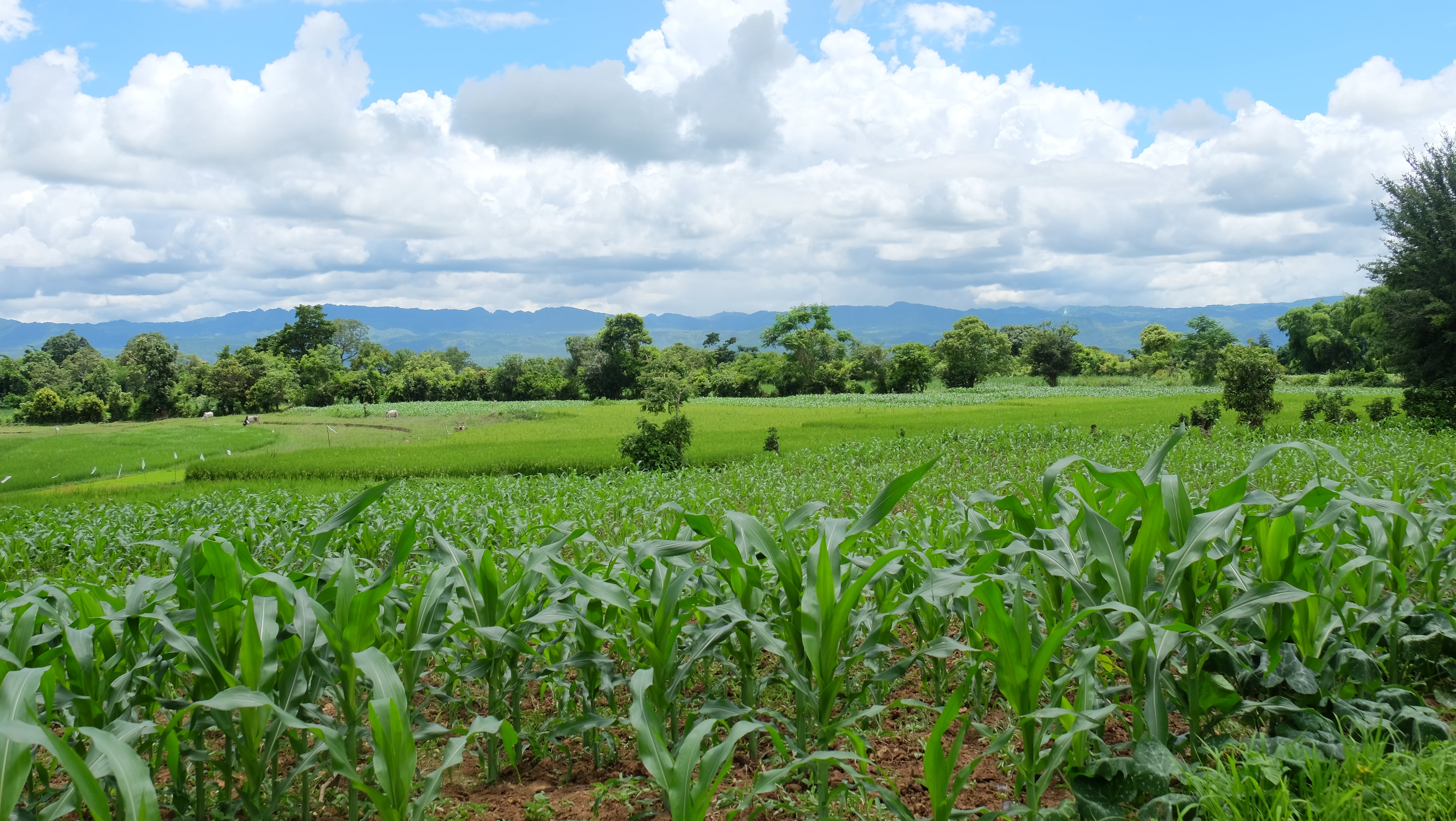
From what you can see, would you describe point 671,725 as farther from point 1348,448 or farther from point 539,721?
point 1348,448

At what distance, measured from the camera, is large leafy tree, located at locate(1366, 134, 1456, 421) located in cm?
1942

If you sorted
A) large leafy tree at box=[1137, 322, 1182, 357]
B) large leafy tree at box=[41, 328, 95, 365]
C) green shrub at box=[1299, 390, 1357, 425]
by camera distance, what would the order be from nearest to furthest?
1. green shrub at box=[1299, 390, 1357, 425]
2. large leafy tree at box=[41, 328, 95, 365]
3. large leafy tree at box=[1137, 322, 1182, 357]

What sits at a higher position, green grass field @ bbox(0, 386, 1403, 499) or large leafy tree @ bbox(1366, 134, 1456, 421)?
large leafy tree @ bbox(1366, 134, 1456, 421)

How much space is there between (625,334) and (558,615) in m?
57.0

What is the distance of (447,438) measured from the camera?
2898 cm

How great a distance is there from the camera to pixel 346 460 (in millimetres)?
20734

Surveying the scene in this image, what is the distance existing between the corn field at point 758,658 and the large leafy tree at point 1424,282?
22.4m

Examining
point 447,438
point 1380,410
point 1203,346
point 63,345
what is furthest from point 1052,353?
point 63,345

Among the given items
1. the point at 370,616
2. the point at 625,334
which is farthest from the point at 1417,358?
the point at 625,334

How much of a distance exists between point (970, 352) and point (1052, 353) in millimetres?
12464

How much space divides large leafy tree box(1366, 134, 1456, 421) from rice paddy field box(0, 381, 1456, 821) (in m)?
21.6

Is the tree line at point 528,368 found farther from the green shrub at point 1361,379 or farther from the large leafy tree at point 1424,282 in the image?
the large leafy tree at point 1424,282

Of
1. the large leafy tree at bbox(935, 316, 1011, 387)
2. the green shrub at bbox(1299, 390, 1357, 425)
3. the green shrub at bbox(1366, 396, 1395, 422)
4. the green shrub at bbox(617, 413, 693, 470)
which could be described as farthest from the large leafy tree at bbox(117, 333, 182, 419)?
the large leafy tree at bbox(935, 316, 1011, 387)

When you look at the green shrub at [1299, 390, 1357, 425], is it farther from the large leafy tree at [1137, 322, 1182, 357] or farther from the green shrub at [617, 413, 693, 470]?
the large leafy tree at [1137, 322, 1182, 357]
